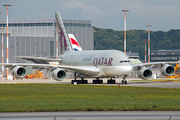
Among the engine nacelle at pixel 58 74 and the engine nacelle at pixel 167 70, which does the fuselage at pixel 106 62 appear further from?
the engine nacelle at pixel 167 70

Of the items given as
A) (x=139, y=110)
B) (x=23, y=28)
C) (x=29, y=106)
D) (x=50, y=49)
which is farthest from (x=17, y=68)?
(x=23, y=28)

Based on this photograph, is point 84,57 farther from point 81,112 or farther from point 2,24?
point 2,24

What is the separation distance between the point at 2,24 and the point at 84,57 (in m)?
81.9

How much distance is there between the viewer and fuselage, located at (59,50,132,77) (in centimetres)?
5015

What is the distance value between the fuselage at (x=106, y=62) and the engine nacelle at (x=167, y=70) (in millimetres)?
7340

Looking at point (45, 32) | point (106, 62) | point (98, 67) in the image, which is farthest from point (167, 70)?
point (45, 32)

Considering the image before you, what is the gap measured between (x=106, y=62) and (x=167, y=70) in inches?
407

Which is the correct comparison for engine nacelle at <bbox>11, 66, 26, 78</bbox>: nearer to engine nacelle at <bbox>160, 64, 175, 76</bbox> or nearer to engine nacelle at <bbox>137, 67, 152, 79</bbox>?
engine nacelle at <bbox>137, 67, 152, 79</bbox>

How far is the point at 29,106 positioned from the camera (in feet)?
72.7

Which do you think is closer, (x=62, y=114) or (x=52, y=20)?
(x=62, y=114)

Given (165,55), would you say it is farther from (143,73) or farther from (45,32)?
(143,73)

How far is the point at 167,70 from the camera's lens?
55.8 meters

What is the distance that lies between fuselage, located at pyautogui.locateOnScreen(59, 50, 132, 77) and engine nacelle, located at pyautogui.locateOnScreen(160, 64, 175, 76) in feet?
24.1

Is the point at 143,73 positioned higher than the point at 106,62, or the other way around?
the point at 106,62
